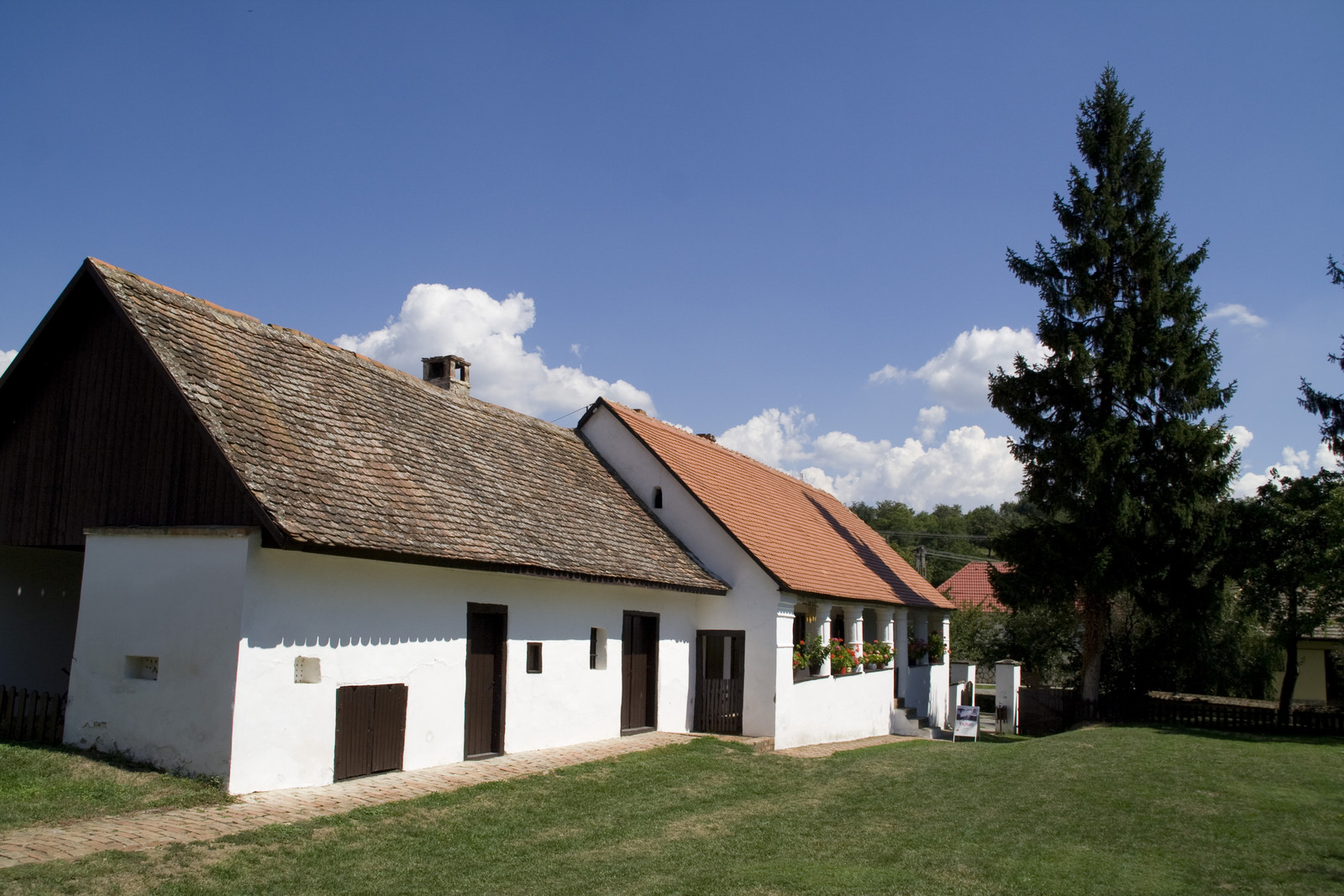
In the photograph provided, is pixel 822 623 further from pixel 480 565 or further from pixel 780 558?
pixel 480 565

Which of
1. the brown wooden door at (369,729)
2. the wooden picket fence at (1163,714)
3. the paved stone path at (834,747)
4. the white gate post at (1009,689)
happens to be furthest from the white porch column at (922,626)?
the brown wooden door at (369,729)

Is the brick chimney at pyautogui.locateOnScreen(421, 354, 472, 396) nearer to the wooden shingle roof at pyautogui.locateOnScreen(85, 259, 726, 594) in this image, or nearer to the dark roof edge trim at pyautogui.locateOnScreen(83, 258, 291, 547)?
the wooden shingle roof at pyautogui.locateOnScreen(85, 259, 726, 594)

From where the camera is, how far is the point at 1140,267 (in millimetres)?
24828

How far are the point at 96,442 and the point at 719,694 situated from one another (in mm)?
11495

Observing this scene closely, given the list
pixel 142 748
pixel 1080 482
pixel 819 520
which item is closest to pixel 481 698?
pixel 142 748

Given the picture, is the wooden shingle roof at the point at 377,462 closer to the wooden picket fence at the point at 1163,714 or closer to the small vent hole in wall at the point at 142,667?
the small vent hole in wall at the point at 142,667

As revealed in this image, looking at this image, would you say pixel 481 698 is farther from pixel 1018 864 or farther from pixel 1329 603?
pixel 1329 603

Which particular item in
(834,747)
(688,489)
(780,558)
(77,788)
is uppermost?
(688,489)

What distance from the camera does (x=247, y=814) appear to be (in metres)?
9.80

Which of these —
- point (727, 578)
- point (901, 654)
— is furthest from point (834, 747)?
point (901, 654)

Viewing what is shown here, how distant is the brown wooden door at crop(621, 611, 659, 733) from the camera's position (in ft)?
57.4

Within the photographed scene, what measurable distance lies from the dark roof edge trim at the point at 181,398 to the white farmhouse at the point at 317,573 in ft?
0.11

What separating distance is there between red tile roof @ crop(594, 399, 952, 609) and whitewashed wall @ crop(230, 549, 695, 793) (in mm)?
3104

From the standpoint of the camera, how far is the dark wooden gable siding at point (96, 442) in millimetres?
11680
